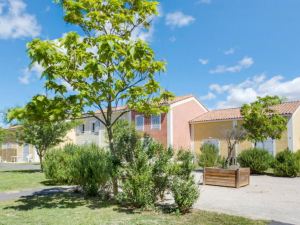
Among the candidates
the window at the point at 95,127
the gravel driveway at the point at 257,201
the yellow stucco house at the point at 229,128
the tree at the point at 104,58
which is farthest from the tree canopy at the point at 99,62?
the window at the point at 95,127

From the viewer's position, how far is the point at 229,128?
26828mm

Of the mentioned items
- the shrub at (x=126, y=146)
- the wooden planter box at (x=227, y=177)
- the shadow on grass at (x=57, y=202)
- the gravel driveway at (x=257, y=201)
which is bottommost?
the gravel driveway at (x=257, y=201)

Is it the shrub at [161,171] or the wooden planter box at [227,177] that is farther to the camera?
the wooden planter box at [227,177]

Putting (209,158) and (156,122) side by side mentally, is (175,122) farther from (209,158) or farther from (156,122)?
(209,158)

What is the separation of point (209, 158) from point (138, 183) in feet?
43.3

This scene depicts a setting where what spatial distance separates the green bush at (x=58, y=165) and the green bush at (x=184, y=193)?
23.7ft

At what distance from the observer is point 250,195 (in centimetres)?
1066

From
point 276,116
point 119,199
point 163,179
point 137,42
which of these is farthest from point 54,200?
point 276,116

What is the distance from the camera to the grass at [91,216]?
257 inches

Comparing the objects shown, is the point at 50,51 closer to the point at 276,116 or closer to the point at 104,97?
the point at 104,97

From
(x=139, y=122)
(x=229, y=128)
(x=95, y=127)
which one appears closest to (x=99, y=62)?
(x=229, y=128)

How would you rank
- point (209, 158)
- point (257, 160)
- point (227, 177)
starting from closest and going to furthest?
point (227, 177) → point (257, 160) → point (209, 158)

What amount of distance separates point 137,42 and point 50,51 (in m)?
1.86

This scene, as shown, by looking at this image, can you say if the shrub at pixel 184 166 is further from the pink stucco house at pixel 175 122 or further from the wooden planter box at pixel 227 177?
the pink stucco house at pixel 175 122
